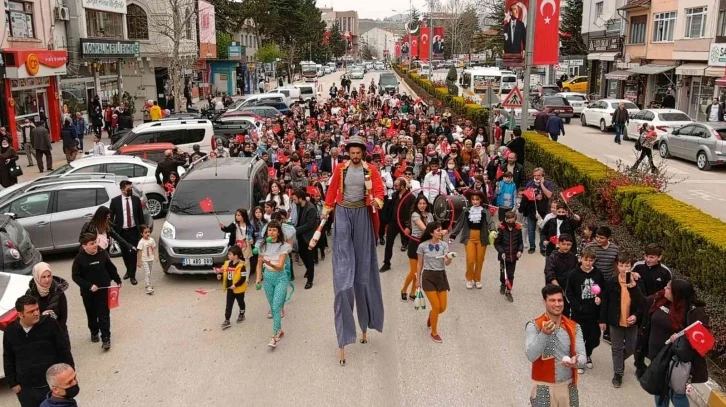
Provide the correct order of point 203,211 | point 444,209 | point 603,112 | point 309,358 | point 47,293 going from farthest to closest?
point 603,112, point 203,211, point 444,209, point 309,358, point 47,293

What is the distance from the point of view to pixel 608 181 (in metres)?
12.4

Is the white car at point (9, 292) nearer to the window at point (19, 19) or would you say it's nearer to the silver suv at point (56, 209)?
the silver suv at point (56, 209)

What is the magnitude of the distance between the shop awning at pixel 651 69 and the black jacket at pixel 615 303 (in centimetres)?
3287

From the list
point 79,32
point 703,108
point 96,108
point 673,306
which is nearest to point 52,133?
point 96,108

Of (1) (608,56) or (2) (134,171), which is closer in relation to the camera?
(2) (134,171)

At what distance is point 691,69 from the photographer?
3269 centimetres

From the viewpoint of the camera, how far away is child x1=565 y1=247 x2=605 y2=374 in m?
6.88

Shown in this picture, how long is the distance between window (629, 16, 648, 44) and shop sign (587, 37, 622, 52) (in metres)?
1.72

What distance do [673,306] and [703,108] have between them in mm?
31392

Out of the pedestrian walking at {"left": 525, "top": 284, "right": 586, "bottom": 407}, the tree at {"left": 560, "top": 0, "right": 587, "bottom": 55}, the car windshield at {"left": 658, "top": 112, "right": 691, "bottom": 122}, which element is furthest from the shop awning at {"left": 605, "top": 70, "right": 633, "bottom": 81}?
the pedestrian walking at {"left": 525, "top": 284, "right": 586, "bottom": 407}

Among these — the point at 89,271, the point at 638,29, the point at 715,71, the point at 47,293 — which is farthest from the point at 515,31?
the point at 638,29

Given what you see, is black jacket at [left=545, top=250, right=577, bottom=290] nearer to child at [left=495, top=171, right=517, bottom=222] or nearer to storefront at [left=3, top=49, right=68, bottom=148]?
child at [left=495, top=171, right=517, bottom=222]

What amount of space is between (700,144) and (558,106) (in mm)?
14199

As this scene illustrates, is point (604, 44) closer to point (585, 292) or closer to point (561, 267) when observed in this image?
point (561, 267)
